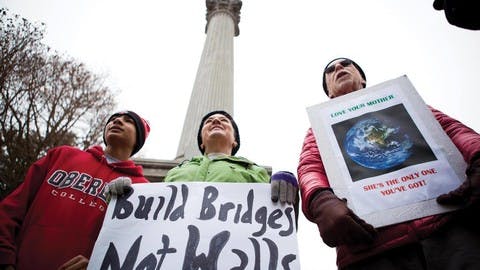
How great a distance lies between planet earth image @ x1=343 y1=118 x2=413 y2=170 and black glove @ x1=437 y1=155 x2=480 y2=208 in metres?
0.33

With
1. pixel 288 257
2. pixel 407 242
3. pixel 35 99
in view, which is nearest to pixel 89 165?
pixel 288 257

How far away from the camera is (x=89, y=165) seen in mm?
2801

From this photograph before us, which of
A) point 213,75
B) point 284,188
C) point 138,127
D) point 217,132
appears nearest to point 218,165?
point 217,132

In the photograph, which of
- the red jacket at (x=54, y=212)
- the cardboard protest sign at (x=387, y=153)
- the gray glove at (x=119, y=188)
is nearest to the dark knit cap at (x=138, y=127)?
the red jacket at (x=54, y=212)

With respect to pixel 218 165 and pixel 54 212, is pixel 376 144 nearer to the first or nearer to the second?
pixel 218 165

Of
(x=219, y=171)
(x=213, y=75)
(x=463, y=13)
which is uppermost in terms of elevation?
(x=213, y=75)

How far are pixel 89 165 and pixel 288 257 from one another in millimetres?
2200

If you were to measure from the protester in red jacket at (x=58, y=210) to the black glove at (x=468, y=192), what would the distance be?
2.20 meters

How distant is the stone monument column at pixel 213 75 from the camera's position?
716cm

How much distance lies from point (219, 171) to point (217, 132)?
67 cm

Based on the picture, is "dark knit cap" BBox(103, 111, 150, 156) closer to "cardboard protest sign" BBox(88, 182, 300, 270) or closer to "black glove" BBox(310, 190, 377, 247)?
"cardboard protest sign" BBox(88, 182, 300, 270)

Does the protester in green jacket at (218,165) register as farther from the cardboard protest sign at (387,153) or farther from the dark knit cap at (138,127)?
the dark knit cap at (138,127)

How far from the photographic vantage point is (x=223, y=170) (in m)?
2.46

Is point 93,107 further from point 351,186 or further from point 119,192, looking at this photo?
point 351,186
